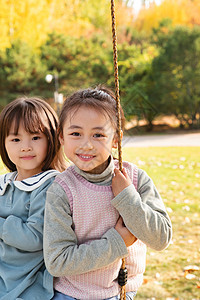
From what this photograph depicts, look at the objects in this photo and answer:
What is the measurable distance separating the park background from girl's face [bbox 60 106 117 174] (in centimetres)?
306

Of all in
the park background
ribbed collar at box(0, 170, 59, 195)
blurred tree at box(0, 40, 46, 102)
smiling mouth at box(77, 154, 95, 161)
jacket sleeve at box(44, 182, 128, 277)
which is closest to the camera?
jacket sleeve at box(44, 182, 128, 277)

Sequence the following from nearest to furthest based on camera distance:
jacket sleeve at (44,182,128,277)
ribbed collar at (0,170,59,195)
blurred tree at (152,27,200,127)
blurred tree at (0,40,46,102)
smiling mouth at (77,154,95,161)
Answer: jacket sleeve at (44,182,128,277)
smiling mouth at (77,154,95,161)
ribbed collar at (0,170,59,195)
blurred tree at (152,27,200,127)
blurred tree at (0,40,46,102)

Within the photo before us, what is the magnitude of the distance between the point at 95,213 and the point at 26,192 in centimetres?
40

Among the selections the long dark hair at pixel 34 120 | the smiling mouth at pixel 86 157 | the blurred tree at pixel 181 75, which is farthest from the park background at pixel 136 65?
the smiling mouth at pixel 86 157

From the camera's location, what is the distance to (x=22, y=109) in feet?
5.90

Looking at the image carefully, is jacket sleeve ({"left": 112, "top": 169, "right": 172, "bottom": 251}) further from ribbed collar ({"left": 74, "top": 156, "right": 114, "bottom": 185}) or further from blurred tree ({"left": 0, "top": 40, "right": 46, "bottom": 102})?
blurred tree ({"left": 0, "top": 40, "right": 46, "bottom": 102})

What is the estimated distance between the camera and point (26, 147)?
1.76m

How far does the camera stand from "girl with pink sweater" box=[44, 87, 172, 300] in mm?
1396

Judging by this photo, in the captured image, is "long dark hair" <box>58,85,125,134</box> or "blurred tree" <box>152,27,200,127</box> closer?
"long dark hair" <box>58,85,125,134</box>

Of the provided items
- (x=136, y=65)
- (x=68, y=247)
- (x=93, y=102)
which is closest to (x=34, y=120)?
(x=93, y=102)

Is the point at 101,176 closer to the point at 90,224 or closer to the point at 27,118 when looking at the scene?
the point at 90,224

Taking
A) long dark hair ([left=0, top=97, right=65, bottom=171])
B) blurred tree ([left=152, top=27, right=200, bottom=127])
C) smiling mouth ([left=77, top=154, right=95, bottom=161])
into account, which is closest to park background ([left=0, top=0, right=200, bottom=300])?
blurred tree ([left=152, top=27, right=200, bottom=127])

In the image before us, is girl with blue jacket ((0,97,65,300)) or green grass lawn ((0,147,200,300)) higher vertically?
girl with blue jacket ((0,97,65,300))

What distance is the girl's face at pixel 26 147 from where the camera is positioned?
5.81ft
